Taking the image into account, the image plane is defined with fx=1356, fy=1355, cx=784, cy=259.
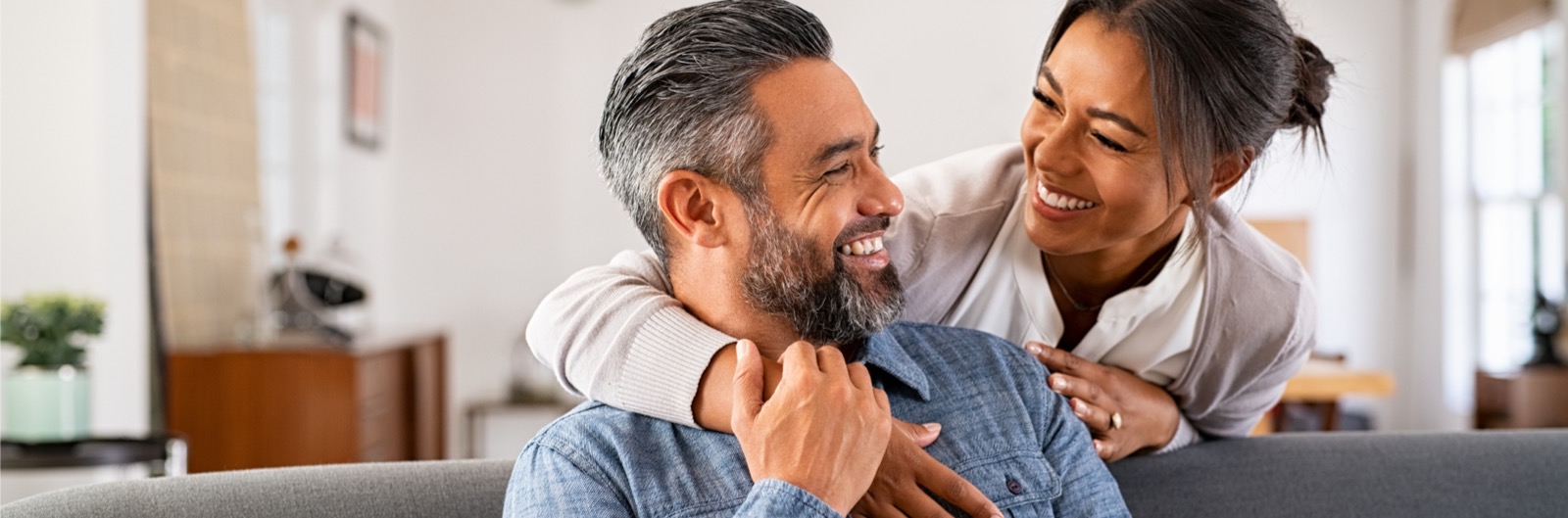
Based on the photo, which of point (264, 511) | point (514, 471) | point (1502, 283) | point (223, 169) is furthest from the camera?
point (1502, 283)

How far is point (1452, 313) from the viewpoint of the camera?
693 cm

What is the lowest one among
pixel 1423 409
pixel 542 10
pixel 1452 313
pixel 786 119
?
pixel 1423 409

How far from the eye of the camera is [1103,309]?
1673mm

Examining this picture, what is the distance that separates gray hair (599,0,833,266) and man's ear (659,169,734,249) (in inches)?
0.5

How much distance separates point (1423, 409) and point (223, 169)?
6041mm

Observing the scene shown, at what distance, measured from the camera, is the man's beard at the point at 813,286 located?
4.57 feet

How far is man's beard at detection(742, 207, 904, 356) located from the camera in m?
1.39

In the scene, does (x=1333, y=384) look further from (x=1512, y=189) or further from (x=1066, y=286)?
(x=1512, y=189)

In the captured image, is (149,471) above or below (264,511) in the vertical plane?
below

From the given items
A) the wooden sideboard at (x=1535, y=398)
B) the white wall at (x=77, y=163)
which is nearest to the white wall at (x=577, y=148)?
the wooden sideboard at (x=1535, y=398)

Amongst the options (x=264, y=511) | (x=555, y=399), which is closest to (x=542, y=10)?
(x=555, y=399)

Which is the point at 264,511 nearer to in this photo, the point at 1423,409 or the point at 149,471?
the point at 149,471

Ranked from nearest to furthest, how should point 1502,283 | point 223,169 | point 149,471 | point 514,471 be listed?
point 514,471 → point 149,471 → point 223,169 → point 1502,283

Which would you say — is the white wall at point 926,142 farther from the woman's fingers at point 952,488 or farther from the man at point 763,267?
the woman's fingers at point 952,488
